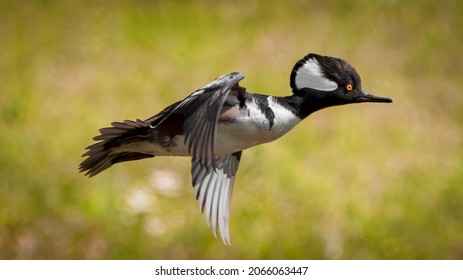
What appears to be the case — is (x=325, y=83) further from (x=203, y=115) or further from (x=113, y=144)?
(x=113, y=144)

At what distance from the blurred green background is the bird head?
328 cm

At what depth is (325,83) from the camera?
2.98m

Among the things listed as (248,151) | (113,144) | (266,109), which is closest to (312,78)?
(266,109)

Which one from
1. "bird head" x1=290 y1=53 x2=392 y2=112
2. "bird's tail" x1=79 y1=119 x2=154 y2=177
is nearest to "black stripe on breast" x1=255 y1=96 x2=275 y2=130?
"bird head" x1=290 y1=53 x2=392 y2=112

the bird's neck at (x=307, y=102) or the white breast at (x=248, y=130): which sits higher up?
the bird's neck at (x=307, y=102)

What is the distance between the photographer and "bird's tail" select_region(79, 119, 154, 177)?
9.55 feet

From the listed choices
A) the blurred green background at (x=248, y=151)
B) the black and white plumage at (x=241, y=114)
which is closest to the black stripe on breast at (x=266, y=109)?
the black and white plumage at (x=241, y=114)

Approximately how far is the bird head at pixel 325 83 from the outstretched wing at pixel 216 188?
43 centimetres

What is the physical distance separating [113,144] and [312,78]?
529 mm

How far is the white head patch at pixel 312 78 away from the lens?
297 centimetres

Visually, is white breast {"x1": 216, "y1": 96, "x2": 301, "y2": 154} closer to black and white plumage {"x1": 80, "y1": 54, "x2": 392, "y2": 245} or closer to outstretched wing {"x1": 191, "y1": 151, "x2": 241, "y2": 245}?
black and white plumage {"x1": 80, "y1": 54, "x2": 392, "y2": 245}

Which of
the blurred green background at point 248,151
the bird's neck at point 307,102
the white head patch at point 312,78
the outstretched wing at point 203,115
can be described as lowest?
the outstretched wing at point 203,115

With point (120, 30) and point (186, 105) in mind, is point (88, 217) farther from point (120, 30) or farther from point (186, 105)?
point (186, 105)

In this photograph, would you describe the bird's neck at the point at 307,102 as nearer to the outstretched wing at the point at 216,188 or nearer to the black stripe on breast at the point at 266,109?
the black stripe on breast at the point at 266,109
